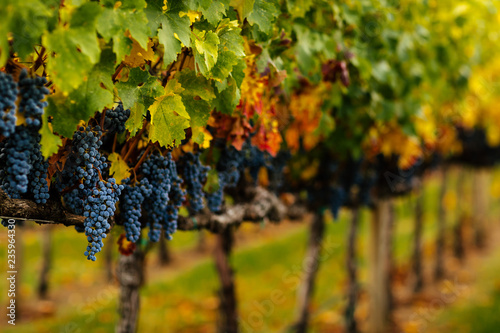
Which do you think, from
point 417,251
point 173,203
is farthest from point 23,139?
point 417,251

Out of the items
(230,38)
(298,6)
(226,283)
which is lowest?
(226,283)

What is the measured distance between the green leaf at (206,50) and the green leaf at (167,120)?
160mm

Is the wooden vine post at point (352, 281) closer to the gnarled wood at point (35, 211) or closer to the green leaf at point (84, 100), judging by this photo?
the gnarled wood at point (35, 211)

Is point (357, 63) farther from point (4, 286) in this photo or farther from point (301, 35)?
point (4, 286)

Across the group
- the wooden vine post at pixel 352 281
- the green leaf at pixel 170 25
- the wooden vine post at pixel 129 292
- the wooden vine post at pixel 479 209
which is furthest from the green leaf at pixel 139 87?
the wooden vine post at pixel 479 209

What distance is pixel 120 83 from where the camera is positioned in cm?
172

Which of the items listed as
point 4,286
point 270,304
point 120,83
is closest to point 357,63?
point 120,83

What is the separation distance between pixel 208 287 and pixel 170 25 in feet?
33.2

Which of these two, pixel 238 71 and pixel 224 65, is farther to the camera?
pixel 238 71

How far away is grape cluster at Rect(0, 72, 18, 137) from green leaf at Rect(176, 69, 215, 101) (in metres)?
0.67

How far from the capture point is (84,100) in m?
1.54

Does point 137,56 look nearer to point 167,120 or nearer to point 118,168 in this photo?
point 167,120

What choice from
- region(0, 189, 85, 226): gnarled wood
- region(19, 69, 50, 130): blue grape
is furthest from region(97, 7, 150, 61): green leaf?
region(0, 189, 85, 226): gnarled wood

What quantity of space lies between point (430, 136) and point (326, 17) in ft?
7.85
